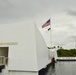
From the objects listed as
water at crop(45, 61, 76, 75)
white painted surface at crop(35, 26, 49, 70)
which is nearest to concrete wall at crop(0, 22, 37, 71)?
white painted surface at crop(35, 26, 49, 70)

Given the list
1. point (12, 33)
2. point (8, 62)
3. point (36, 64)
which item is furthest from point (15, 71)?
point (12, 33)

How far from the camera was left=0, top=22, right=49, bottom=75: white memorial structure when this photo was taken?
17516 mm

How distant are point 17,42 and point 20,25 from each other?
1.68m

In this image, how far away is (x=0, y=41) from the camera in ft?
62.6

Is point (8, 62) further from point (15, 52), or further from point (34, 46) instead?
point (34, 46)

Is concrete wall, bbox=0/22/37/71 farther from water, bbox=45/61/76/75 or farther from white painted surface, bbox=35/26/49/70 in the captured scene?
water, bbox=45/61/76/75

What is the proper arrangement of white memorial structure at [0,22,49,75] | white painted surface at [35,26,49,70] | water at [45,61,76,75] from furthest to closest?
water at [45,61,76,75]
white painted surface at [35,26,49,70]
white memorial structure at [0,22,49,75]

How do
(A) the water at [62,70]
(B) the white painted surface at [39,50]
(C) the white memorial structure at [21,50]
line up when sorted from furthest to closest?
(A) the water at [62,70]
(B) the white painted surface at [39,50]
(C) the white memorial structure at [21,50]

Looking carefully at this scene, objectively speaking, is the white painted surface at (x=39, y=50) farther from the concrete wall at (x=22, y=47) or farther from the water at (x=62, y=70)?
the water at (x=62, y=70)

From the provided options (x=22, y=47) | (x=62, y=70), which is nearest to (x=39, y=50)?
(x=22, y=47)

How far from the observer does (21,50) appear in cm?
1797

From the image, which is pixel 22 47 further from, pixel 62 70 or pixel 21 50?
pixel 62 70

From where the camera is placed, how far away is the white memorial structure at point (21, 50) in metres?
17.5

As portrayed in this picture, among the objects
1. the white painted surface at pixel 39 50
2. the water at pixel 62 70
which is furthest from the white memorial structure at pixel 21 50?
the water at pixel 62 70
